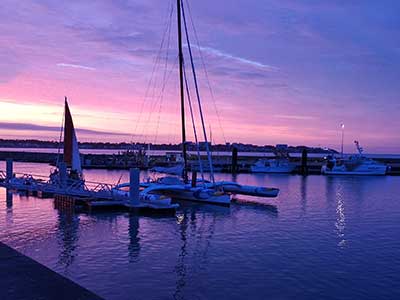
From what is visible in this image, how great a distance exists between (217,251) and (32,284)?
9935 mm

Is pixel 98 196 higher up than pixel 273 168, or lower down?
lower down

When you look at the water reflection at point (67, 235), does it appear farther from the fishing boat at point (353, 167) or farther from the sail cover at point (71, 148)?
the fishing boat at point (353, 167)

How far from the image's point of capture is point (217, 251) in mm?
17797

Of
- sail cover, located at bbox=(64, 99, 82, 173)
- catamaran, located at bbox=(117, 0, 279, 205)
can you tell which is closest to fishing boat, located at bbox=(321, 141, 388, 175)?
catamaran, located at bbox=(117, 0, 279, 205)

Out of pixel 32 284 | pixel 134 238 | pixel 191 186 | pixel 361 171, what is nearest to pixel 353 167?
pixel 361 171

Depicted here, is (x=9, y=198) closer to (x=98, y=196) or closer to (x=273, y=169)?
(x=98, y=196)

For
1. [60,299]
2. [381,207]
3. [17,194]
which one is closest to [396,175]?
[381,207]

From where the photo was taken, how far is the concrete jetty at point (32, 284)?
8125 millimetres

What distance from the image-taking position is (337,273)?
1498 cm

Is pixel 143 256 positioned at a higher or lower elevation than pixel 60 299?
lower

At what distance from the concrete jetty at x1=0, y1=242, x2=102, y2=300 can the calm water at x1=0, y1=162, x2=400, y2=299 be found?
2806 millimetres

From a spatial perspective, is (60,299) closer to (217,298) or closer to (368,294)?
(217,298)

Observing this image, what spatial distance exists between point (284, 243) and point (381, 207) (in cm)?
1719

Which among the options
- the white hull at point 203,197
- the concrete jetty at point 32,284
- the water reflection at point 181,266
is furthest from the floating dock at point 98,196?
the concrete jetty at point 32,284
